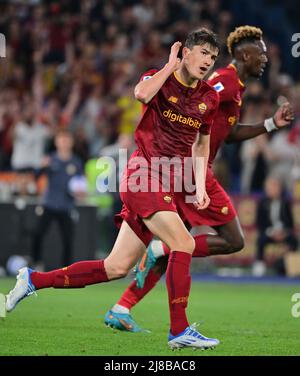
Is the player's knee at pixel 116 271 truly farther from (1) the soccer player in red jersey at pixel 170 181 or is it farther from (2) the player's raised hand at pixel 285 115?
(2) the player's raised hand at pixel 285 115

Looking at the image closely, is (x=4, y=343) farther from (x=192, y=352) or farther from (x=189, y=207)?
(x=189, y=207)

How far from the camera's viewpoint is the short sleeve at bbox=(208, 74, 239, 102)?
9203 millimetres

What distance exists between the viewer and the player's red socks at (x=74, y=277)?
815cm

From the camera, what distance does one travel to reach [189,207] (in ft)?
29.4

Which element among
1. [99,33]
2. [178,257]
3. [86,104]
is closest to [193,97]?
[178,257]

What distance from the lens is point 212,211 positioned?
9164 millimetres

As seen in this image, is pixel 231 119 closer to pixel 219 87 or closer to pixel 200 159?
pixel 219 87

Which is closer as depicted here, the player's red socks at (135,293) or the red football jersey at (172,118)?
the red football jersey at (172,118)

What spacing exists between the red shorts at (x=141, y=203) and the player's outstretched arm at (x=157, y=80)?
66 centimetres

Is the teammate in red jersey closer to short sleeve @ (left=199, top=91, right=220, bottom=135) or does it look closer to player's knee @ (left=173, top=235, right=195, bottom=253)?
short sleeve @ (left=199, top=91, right=220, bottom=135)

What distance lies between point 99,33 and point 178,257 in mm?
13361

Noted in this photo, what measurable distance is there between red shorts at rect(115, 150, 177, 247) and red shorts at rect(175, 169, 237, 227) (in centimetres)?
93

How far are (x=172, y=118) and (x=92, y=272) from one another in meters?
1.37

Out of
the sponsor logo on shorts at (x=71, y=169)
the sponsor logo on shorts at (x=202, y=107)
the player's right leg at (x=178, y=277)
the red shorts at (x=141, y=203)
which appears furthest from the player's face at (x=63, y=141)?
the player's right leg at (x=178, y=277)
